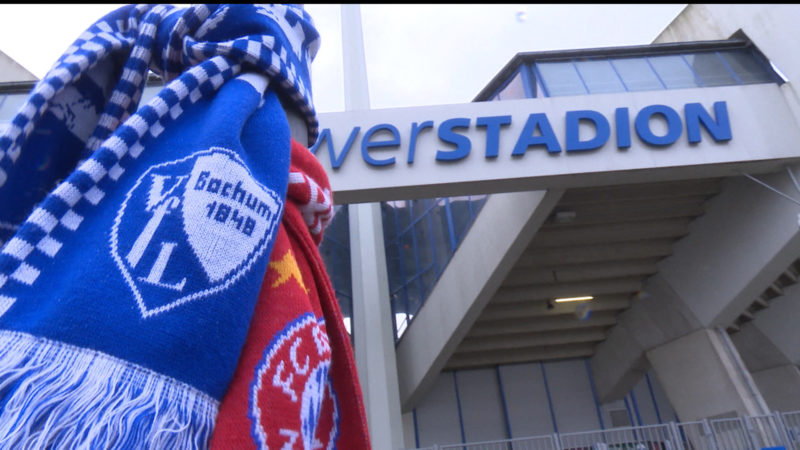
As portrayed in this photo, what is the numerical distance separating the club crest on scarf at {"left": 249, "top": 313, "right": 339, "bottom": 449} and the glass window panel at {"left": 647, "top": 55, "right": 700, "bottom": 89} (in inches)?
385

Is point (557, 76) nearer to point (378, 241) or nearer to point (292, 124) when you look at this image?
point (378, 241)

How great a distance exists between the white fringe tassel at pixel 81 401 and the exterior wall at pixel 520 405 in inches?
520

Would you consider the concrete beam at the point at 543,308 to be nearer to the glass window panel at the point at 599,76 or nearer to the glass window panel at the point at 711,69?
the glass window panel at the point at 599,76

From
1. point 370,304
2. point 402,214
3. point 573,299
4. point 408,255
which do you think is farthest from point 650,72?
point 370,304

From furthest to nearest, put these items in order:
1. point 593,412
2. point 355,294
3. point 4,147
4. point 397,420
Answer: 1. point 593,412
2. point 355,294
3. point 397,420
4. point 4,147

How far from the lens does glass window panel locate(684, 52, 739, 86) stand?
868 cm

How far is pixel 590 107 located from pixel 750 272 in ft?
14.6

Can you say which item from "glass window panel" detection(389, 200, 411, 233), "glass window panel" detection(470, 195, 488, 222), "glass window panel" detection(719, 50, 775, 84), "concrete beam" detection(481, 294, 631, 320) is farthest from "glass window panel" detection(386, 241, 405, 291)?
"glass window panel" detection(719, 50, 775, 84)

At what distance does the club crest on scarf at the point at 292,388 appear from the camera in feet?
2.15

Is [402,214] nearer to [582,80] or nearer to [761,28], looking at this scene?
[582,80]

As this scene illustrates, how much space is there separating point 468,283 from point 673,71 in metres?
5.63

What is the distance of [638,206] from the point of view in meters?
9.22

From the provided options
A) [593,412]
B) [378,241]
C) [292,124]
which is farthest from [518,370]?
[292,124]

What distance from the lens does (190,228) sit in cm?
72
